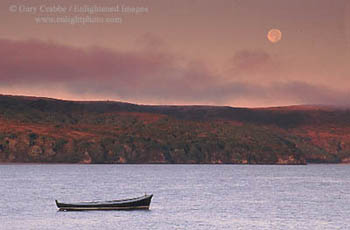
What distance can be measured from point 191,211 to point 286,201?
83.1ft

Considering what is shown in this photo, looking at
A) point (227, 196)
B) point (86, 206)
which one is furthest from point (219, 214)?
point (227, 196)

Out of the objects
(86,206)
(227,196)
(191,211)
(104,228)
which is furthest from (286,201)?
(104,228)

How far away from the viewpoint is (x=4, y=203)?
334ft

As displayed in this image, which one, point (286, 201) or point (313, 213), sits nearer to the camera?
point (313, 213)

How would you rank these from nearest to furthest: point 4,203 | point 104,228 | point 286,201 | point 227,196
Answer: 1. point 104,228
2. point 4,203
3. point 286,201
4. point 227,196

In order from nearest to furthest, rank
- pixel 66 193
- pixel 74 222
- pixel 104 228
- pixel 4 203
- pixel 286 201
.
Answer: pixel 104 228
pixel 74 222
pixel 4 203
pixel 286 201
pixel 66 193

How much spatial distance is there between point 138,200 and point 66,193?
43976mm

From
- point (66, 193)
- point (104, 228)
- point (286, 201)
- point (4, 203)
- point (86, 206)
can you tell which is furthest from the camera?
point (66, 193)

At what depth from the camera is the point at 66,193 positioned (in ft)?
428

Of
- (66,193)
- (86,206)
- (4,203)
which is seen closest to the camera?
(86,206)

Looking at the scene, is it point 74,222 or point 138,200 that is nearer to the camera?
point 74,222

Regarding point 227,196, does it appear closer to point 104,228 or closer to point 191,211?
point 191,211

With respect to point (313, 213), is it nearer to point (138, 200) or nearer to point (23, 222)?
point (138, 200)

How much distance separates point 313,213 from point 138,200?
2367 cm
